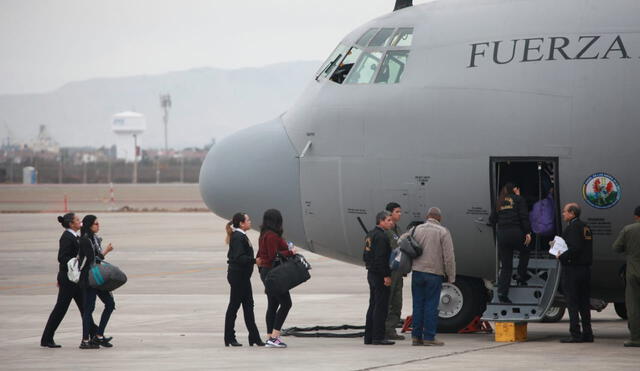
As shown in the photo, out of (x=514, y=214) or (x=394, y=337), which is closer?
(x=514, y=214)

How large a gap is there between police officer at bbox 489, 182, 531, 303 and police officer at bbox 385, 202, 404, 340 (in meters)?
1.36

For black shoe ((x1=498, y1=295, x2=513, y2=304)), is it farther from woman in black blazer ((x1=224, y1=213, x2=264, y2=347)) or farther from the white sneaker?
woman in black blazer ((x1=224, y1=213, x2=264, y2=347))

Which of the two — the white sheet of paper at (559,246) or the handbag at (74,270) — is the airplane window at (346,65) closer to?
the white sheet of paper at (559,246)

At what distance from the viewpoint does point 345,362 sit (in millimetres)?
14984

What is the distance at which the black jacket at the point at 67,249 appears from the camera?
1680 centimetres

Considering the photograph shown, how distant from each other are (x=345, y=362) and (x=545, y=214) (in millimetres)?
3979

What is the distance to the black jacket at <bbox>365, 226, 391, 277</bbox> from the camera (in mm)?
16547

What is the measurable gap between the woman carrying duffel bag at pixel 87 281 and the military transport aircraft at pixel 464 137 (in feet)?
9.33

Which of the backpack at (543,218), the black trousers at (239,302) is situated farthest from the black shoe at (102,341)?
the backpack at (543,218)

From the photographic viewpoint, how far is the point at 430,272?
16422 millimetres

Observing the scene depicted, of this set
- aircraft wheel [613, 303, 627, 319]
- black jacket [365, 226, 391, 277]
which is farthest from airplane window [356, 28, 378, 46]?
aircraft wheel [613, 303, 627, 319]

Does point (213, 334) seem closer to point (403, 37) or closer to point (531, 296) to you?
point (531, 296)

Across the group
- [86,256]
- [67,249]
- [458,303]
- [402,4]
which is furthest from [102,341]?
[402,4]

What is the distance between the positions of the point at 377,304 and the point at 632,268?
347cm
